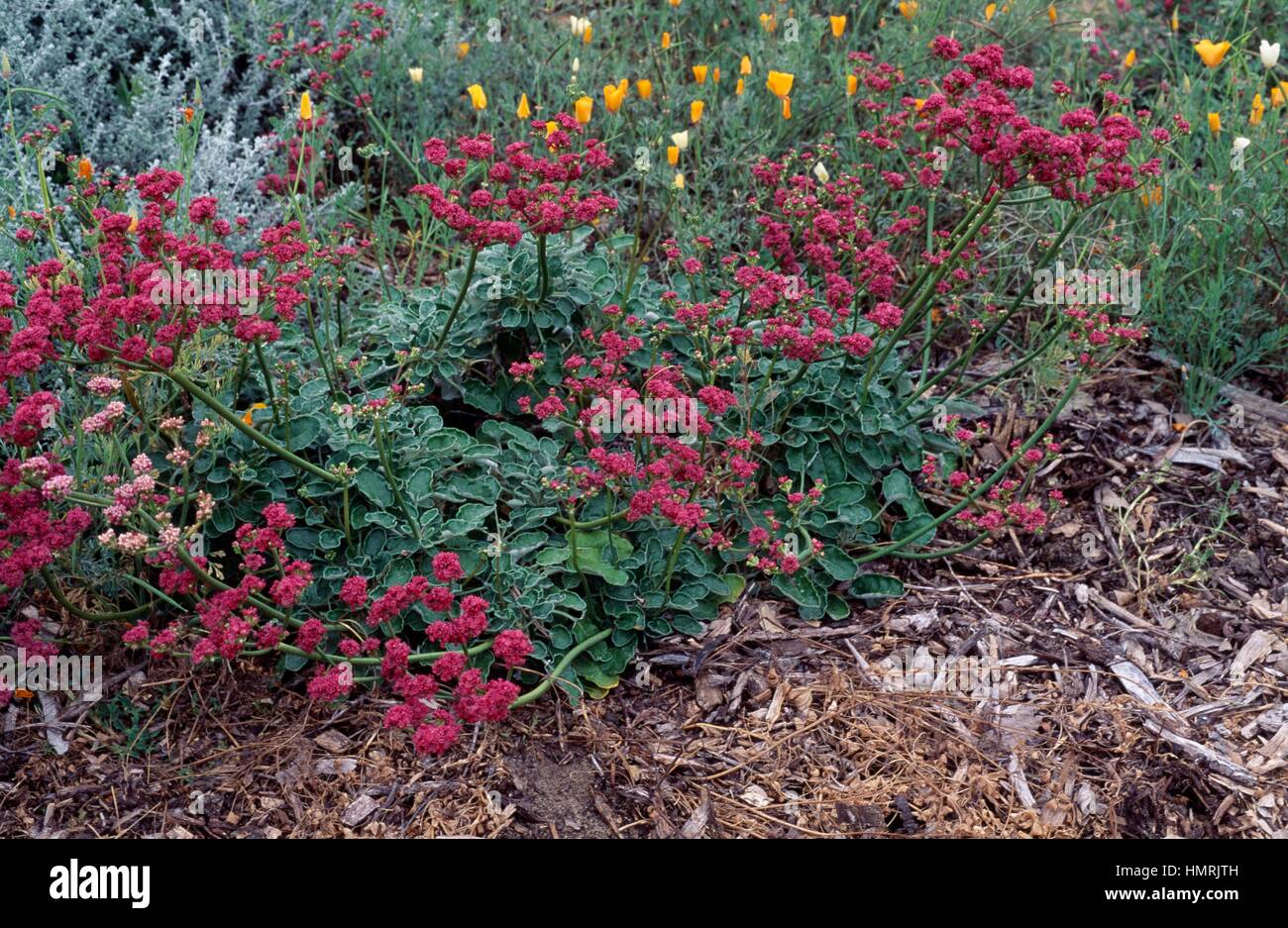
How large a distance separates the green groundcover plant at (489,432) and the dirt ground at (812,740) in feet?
0.44

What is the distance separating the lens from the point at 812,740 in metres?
3.00

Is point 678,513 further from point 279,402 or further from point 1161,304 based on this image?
point 1161,304

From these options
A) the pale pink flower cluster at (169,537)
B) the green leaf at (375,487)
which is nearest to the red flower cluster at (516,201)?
the green leaf at (375,487)

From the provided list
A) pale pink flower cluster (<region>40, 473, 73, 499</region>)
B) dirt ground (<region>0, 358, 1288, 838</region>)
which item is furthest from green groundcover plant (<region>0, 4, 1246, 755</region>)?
dirt ground (<region>0, 358, 1288, 838</region>)

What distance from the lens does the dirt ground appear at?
9.17ft

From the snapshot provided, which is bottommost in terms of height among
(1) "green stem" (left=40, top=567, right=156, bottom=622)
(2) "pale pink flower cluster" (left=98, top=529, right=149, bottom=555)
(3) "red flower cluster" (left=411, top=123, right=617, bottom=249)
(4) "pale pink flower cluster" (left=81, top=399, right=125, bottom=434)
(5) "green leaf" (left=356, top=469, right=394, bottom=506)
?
(1) "green stem" (left=40, top=567, right=156, bottom=622)

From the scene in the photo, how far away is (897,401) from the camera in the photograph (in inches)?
146

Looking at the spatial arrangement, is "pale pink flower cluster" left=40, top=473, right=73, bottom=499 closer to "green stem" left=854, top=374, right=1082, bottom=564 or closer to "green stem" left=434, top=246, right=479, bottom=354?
"green stem" left=434, top=246, right=479, bottom=354

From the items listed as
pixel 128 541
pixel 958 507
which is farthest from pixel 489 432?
pixel 958 507

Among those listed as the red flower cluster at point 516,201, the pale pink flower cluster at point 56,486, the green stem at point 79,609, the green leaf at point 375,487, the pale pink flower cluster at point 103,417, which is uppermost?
the red flower cluster at point 516,201

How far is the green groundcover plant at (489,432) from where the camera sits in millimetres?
2623

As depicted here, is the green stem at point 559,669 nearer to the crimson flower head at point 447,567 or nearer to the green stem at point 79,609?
the crimson flower head at point 447,567

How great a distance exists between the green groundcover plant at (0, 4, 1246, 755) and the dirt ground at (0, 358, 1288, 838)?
0.44 feet

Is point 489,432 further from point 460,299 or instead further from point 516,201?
point 516,201
